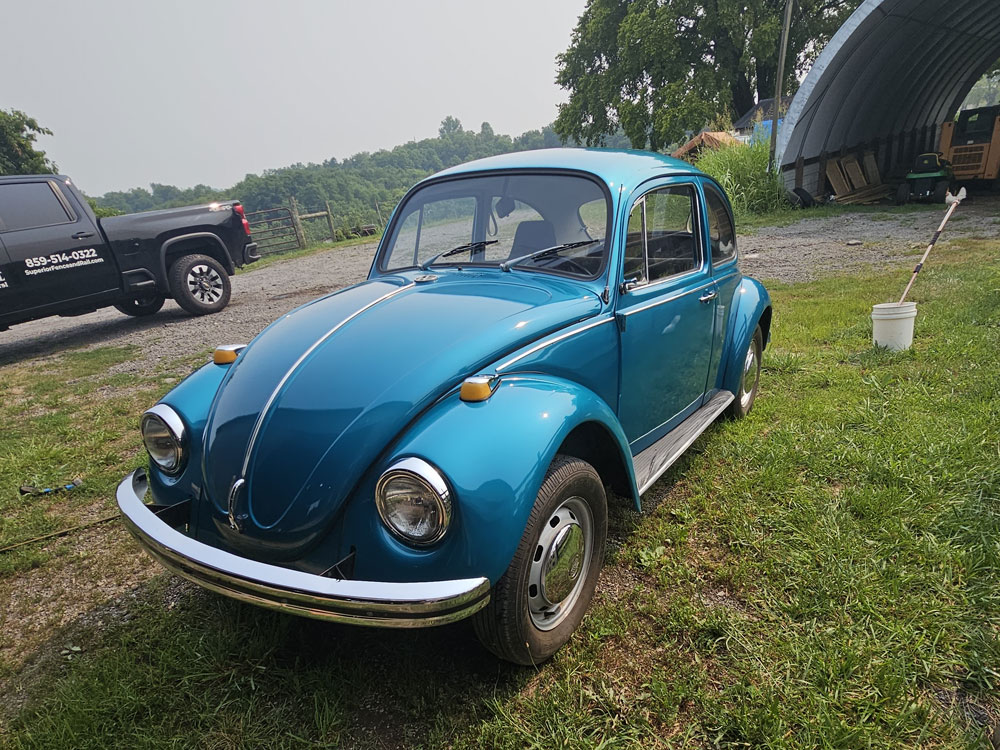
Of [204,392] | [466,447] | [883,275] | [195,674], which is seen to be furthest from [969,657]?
[883,275]

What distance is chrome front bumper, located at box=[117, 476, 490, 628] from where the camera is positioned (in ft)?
5.41

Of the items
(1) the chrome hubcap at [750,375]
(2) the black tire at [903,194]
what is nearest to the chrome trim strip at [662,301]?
(1) the chrome hubcap at [750,375]

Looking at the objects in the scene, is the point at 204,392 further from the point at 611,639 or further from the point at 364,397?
the point at 611,639

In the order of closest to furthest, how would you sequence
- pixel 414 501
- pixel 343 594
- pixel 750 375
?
pixel 343 594 < pixel 414 501 < pixel 750 375

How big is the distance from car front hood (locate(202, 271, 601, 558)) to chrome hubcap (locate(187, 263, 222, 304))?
7.40 metres

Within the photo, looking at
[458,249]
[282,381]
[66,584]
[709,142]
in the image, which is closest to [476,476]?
[282,381]

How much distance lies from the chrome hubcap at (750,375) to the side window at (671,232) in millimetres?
990

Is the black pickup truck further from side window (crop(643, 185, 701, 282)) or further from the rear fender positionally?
side window (crop(643, 185, 701, 282))

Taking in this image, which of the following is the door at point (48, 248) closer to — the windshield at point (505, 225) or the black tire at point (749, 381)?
the windshield at point (505, 225)

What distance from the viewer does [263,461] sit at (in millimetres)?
1999

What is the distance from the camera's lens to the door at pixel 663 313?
9.23 feet

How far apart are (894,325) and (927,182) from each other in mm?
13000

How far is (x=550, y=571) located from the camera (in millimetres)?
2115

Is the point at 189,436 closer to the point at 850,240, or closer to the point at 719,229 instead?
the point at 719,229
